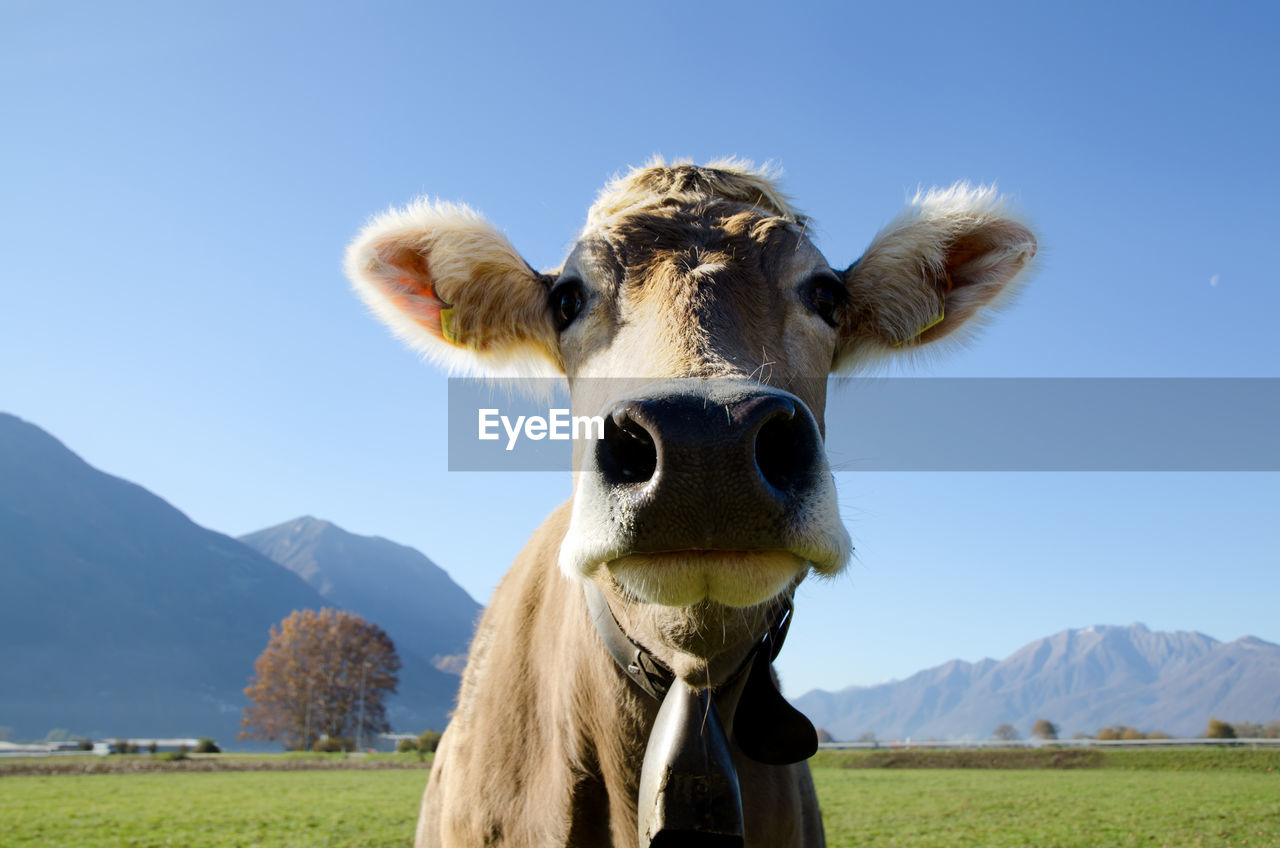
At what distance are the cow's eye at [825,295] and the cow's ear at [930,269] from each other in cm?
39

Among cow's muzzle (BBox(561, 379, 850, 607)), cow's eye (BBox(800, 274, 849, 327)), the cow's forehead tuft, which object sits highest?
the cow's forehead tuft

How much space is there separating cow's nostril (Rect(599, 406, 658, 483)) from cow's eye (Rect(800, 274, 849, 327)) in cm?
144

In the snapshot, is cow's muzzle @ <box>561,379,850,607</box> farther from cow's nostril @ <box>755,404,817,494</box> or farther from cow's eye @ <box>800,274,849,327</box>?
cow's eye @ <box>800,274,849,327</box>

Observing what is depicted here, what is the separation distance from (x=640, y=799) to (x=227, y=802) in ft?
96.4

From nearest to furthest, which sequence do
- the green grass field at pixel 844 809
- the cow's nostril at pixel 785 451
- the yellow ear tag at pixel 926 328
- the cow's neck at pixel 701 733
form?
the cow's nostril at pixel 785 451 < the cow's neck at pixel 701 733 < the yellow ear tag at pixel 926 328 < the green grass field at pixel 844 809

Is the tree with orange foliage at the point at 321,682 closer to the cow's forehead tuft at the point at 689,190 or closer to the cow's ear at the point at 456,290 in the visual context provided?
the cow's ear at the point at 456,290

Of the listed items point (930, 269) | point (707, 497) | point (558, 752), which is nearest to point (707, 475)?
point (707, 497)

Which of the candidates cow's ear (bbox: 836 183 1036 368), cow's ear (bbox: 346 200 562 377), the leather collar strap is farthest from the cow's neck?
cow's ear (bbox: 836 183 1036 368)

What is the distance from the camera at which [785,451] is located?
2.24 metres

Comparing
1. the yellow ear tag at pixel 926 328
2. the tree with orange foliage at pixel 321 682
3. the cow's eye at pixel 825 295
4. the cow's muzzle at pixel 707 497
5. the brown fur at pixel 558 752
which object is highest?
the yellow ear tag at pixel 926 328

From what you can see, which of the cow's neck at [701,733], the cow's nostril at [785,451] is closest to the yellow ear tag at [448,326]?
the cow's neck at [701,733]

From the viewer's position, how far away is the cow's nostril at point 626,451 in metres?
2.19

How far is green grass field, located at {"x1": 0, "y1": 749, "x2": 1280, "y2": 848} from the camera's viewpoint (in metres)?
18.3

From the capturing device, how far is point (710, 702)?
2.86 meters
